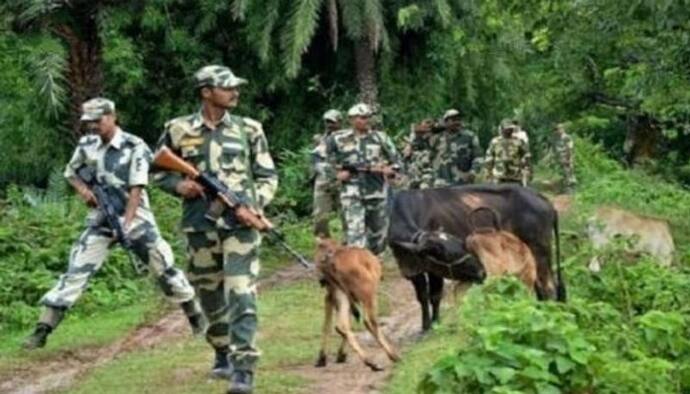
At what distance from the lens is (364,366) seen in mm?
10086

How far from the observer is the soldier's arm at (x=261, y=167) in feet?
29.2

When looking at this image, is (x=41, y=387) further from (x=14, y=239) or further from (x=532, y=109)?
(x=532, y=109)

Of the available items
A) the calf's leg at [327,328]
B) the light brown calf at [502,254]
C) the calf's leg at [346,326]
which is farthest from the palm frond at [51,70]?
the calf's leg at [346,326]

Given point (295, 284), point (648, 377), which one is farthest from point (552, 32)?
point (648, 377)

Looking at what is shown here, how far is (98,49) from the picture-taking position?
19.7 meters

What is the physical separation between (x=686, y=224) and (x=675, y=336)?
14541 millimetres

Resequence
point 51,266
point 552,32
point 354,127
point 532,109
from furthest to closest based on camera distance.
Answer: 1. point 532,109
2. point 552,32
3. point 51,266
4. point 354,127

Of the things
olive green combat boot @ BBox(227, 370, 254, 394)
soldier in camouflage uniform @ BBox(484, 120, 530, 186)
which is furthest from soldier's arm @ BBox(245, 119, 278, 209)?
soldier in camouflage uniform @ BBox(484, 120, 530, 186)

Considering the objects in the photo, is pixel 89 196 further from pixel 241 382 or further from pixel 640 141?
pixel 640 141

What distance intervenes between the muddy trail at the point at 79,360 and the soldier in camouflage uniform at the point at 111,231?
277 millimetres

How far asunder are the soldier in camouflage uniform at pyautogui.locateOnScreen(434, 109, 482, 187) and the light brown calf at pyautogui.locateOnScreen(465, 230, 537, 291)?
6.67 meters

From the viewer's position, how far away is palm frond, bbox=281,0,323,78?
23.1m

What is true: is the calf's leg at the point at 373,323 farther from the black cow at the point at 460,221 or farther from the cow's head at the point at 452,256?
the black cow at the point at 460,221

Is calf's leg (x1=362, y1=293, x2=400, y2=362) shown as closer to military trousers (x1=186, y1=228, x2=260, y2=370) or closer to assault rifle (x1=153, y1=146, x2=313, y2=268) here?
military trousers (x1=186, y1=228, x2=260, y2=370)
